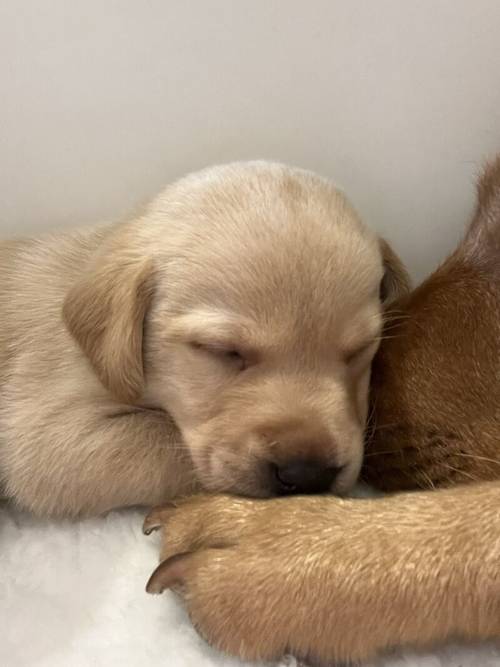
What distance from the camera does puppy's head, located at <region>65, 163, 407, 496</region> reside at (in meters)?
1.23

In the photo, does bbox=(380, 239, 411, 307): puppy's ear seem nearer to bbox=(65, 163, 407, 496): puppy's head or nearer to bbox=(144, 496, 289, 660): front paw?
bbox=(65, 163, 407, 496): puppy's head

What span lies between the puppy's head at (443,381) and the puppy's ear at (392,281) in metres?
0.02

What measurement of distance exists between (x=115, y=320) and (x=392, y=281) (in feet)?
1.72

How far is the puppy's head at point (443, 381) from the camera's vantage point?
52.5 inches

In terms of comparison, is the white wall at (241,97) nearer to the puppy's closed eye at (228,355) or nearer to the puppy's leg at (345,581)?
the puppy's closed eye at (228,355)

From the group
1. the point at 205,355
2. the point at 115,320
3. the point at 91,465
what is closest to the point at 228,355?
the point at 205,355

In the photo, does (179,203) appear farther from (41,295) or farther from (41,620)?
(41,620)

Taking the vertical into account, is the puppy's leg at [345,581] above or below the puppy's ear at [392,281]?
below

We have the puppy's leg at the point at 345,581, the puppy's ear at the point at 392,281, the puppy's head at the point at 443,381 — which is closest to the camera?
the puppy's leg at the point at 345,581

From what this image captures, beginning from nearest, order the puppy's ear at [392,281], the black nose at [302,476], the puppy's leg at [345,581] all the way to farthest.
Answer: the puppy's leg at [345,581] → the black nose at [302,476] → the puppy's ear at [392,281]

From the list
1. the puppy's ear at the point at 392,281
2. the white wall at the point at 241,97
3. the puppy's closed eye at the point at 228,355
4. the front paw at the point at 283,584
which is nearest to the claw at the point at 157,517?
the front paw at the point at 283,584

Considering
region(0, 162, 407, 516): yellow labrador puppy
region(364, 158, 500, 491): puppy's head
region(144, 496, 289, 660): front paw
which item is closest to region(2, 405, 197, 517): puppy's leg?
region(0, 162, 407, 516): yellow labrador puppy

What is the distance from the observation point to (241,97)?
1688mm

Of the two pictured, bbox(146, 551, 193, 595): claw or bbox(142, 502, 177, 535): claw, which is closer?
bbox(146, 551, 193, 595): claw
